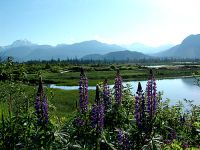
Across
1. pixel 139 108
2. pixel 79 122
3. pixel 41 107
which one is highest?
pixel 41 107

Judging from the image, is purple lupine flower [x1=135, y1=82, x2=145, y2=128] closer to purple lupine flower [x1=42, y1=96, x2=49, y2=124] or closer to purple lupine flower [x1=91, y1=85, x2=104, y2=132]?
purple lupine flower [x1=91, y1=85, x2=104, y2=132]

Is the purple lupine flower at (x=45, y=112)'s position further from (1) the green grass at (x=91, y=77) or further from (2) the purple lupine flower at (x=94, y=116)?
(1) the green grass at (x=91, y=77)

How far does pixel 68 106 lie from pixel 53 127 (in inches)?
1367

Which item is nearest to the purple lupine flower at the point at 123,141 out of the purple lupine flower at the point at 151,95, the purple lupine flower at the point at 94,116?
the purple lupine flower at the point at 94,116

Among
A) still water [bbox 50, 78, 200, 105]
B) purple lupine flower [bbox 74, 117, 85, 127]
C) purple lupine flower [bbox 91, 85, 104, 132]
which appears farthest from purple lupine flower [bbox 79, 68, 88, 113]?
still water [bbox 50, 78, 200, 105]

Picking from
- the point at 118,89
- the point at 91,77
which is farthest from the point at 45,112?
the point at 91,77

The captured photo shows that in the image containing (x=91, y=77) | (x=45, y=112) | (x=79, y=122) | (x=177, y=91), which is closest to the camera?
(x=45, y=112)

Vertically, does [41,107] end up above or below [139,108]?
above

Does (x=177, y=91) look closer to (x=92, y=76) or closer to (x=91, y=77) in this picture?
(x=91, y=77)

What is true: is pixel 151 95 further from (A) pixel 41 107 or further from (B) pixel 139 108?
(A) pixel 41 107

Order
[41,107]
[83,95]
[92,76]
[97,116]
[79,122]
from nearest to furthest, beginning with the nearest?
[41,107] < [97,116] < [79,122] < [83,95] < [92,76]

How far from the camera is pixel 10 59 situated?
1622cm

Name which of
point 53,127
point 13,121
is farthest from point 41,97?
point 13,121

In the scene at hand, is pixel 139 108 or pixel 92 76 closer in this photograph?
pixel 139 108
